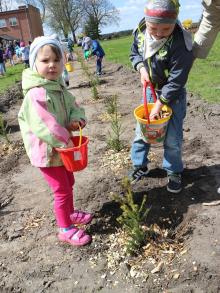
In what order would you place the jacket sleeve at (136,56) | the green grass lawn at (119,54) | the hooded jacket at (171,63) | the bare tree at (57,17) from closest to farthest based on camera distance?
the hooded jacket at (171,63) → the jacket sleeve at (136,56) → the green grass lawn at (119,54) → the bare tree at (57,17)

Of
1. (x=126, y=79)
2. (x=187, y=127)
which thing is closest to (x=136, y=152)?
(x=187, y=127)

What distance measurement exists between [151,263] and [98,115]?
4649 mm

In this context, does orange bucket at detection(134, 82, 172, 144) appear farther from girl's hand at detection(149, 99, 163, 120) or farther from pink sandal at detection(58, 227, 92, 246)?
pink sandal at detection(58, 227, 92, 246)

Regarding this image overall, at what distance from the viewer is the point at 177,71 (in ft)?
10.3

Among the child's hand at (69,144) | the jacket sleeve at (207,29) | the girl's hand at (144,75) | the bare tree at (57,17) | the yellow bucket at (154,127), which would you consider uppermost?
the jacket sleeve at (207,29)

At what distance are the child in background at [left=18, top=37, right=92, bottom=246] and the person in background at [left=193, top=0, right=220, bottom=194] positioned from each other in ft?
3.71

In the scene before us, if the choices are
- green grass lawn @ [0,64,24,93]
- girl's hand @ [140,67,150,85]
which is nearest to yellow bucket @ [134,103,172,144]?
girl's hand @ [140,67,150,85]

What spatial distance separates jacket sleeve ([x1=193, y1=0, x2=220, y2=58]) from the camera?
2965 millimetres

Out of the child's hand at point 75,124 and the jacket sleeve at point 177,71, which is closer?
the child's hand at point 75,124

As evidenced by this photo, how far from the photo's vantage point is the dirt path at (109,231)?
2.68 meters

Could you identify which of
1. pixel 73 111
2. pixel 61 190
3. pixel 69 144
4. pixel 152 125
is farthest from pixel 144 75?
pixel 61 190

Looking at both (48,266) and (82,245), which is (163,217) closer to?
(82,245)

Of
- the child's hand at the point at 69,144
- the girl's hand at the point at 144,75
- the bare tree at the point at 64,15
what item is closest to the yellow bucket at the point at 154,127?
the girl's hand at the point at 144,75

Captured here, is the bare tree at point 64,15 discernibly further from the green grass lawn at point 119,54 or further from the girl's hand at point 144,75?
the girl's hand at point 144,75
